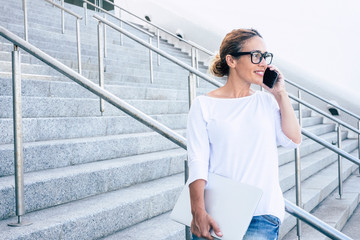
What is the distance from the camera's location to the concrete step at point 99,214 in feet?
6.12

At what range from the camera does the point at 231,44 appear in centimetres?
138

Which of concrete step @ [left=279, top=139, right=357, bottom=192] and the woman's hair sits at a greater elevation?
the woman's hair

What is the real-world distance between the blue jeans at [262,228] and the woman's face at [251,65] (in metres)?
0.42

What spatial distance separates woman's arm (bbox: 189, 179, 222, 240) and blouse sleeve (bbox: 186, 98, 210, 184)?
3 cm

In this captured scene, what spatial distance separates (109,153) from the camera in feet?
9.53

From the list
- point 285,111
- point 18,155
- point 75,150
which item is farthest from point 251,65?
point 75,150

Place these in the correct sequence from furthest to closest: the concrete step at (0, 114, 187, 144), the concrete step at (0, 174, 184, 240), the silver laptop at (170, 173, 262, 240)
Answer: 1. the concrete step at (0, 114, 187, 144)
2. the concrete step at (0, 174, 184, 240)
3. the silver laptop at (170, 173, 262, 240)

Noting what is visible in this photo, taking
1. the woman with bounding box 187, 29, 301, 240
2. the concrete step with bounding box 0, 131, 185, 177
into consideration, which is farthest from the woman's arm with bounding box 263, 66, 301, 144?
the concrete step with bounding box 0, 131, 185, 177

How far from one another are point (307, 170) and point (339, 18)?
3873mm

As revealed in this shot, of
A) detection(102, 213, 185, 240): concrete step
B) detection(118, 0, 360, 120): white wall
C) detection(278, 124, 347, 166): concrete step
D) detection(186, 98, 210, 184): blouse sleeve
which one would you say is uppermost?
detection(118, 0, 360, 120): white wall

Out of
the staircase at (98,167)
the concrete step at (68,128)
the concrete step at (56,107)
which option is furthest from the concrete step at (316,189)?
the concrete step at (56,107)

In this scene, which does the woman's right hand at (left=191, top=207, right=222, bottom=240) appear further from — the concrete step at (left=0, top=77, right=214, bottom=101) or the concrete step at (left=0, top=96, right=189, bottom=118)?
the concrete step at (left=0, top=77, right=214, bottom=101)

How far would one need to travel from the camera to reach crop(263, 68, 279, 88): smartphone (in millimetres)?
1307

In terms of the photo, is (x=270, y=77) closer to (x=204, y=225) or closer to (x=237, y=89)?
(x=237, y=89)
